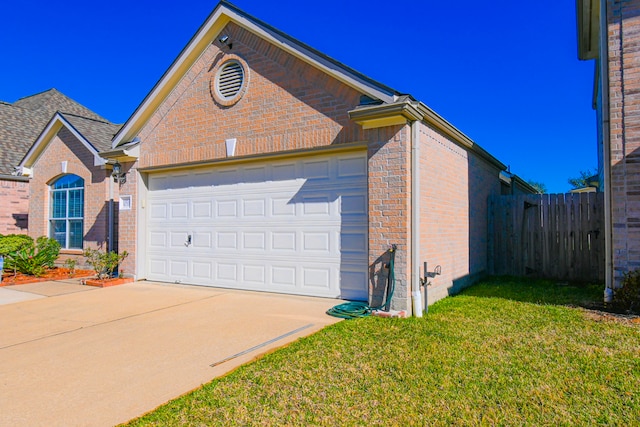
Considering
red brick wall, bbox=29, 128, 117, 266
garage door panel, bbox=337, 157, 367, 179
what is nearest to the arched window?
red brick wall, bbox=29, 128, 117, 266

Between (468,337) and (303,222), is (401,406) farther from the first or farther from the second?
(303,222)

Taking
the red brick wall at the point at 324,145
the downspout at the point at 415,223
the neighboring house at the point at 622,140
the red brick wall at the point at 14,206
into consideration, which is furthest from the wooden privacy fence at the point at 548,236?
the red brick wall at the point at 14,206

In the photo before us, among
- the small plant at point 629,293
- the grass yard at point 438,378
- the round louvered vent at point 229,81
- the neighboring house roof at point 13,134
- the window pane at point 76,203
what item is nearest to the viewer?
the grass yard at point 438,378

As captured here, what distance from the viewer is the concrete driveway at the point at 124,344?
358 centimetres

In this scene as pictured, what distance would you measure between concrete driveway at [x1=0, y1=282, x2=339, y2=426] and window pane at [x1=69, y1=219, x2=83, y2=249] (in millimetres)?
4077

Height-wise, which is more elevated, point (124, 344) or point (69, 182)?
point (69, 182)

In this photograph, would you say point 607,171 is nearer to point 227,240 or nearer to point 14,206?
point 227,240

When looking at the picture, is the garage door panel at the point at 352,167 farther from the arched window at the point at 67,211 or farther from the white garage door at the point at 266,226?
the arched window at the point at 67,211

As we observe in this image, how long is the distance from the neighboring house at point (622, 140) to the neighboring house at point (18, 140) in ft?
53.8

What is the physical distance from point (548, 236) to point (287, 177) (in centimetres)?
684

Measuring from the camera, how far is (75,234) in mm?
12609

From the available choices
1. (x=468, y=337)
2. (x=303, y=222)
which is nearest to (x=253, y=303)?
(x=303, y=222)

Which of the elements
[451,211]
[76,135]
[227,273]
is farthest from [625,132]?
[76,135]

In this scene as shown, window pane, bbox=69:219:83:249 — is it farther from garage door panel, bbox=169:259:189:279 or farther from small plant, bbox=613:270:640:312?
small plant, bbox=613:270:640:312
